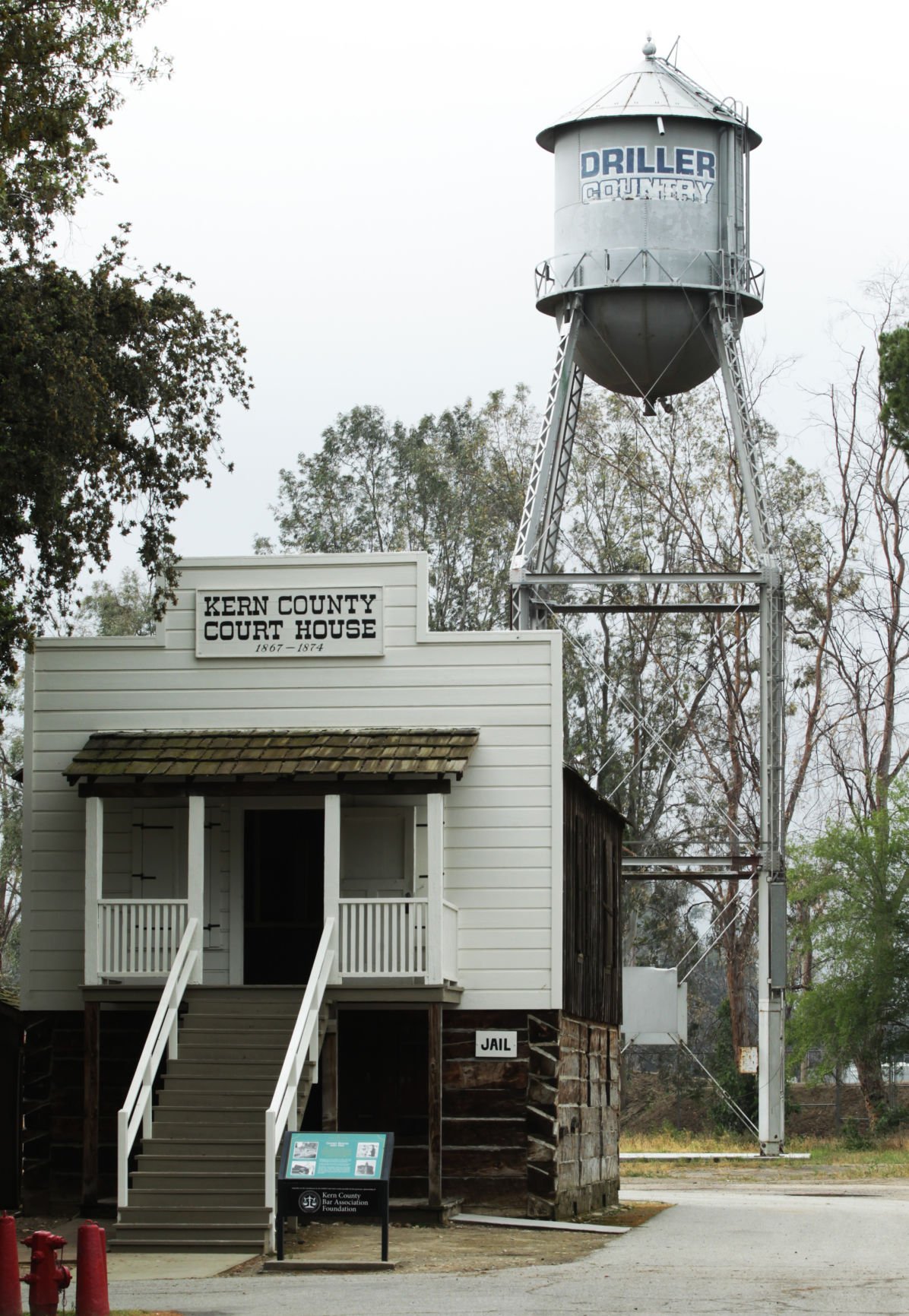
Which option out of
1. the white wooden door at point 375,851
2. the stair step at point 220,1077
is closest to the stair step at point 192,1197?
the stair step at point 220,1077

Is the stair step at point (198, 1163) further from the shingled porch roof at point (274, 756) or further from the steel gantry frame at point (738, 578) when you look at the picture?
the steel gantry frame at point (738, 578)

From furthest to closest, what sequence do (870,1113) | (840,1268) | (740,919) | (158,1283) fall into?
(740,919), (870,1113), (840,1268), (158,1283)

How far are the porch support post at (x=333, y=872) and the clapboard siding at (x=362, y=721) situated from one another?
148cm

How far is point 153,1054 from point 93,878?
2.48 m

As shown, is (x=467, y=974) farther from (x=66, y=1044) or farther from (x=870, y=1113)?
(x=870, y=1113)

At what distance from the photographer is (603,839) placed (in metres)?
29.0

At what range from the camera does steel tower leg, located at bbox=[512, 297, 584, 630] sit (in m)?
37.7

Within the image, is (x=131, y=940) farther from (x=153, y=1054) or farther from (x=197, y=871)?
(x=153, y=1054)

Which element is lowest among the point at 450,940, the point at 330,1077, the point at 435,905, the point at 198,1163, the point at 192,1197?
the point at 192,1197

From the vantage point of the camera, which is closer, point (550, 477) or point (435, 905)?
point (435, 905)

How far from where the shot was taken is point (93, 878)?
78.5 ft

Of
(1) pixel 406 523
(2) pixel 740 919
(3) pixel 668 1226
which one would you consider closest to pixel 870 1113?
(2) pixel 740 919

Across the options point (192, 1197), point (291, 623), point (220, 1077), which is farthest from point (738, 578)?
point (192, 1197)

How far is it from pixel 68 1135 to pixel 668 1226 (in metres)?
6.88
